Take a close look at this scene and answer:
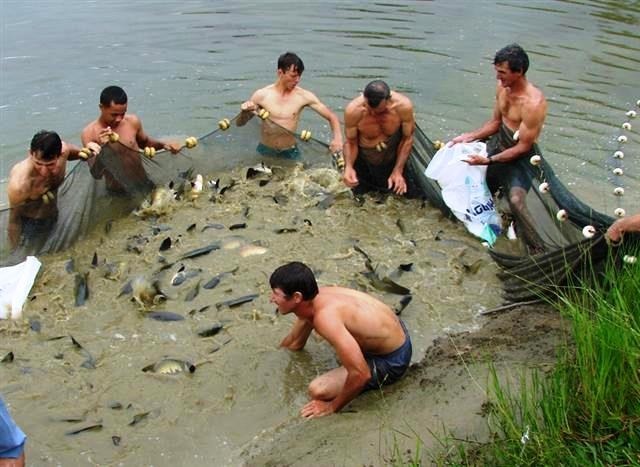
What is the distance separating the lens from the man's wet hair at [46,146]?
641 cm

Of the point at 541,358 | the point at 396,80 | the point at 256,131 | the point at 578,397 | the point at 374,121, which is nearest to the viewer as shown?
the point at 578,397

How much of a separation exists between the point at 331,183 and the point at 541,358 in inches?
159

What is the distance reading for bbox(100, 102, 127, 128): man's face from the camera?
741 cm

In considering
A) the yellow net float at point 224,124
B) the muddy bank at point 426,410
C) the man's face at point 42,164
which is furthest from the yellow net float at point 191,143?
the muddy bank at point 426,410

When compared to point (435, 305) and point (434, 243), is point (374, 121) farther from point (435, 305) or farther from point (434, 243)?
point (435, 305)

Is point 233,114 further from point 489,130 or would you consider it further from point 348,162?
point 489,130

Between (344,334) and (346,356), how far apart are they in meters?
0.14

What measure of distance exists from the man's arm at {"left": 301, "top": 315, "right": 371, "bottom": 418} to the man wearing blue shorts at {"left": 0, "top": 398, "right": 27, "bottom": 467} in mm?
2111

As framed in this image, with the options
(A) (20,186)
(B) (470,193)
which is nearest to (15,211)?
(A) (20,186)

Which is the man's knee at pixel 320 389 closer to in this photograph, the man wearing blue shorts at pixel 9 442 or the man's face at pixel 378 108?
the man wearing blue shorts at pixel 9 442

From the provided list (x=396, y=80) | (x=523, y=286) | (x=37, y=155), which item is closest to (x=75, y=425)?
(x=37, y=155)

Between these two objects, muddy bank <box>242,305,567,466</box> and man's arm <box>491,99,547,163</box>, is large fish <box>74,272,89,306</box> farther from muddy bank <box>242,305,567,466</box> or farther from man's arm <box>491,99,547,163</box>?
man's arm <box>491,99,547,163</box>

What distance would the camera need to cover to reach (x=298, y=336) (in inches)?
221

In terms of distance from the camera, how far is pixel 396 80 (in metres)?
12.1
